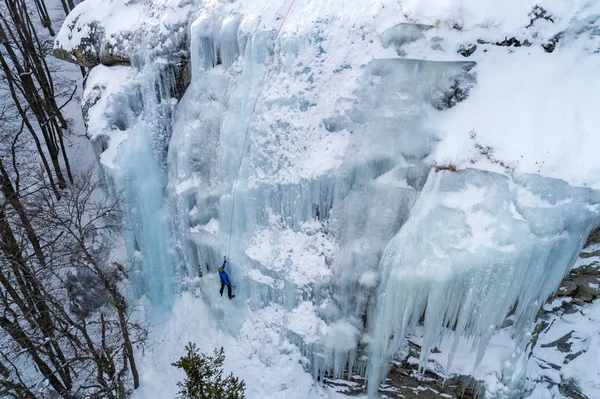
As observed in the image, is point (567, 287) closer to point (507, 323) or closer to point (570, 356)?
point (570, 356)

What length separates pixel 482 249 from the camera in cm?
519

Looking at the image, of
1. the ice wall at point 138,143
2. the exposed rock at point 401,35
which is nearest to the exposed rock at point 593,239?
the exposed rock at point 401,35

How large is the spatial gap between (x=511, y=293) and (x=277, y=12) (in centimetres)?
588

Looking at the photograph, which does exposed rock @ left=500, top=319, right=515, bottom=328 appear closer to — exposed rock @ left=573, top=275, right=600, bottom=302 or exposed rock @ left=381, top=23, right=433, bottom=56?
exposed rock @ left=573, top=275, right=600, bottom=302

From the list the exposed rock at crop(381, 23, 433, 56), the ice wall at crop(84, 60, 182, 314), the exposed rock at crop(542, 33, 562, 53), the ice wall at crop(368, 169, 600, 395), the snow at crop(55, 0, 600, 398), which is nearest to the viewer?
the ice wall at crop(368, 169, 600, 395)

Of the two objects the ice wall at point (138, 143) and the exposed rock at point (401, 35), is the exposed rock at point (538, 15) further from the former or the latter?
Answer: the ice wall at point (138, 143)

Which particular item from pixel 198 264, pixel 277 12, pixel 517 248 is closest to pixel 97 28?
pixel 277 12

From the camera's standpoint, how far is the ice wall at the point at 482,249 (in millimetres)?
4980

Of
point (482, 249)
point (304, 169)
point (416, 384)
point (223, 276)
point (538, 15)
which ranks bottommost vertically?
point (416, 384)

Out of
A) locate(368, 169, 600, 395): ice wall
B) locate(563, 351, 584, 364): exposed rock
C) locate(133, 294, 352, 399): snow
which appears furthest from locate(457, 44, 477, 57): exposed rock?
locate(133, 294, 352, 399): snow

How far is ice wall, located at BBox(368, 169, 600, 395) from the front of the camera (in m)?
4.98

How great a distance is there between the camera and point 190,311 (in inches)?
352

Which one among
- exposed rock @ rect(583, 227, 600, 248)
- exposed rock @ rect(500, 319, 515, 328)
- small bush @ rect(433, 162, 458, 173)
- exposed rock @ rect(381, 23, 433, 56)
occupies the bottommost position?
exposed rock @ rect(500, 319, 515, 328)

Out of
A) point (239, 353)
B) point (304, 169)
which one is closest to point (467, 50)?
point (304, 169)
